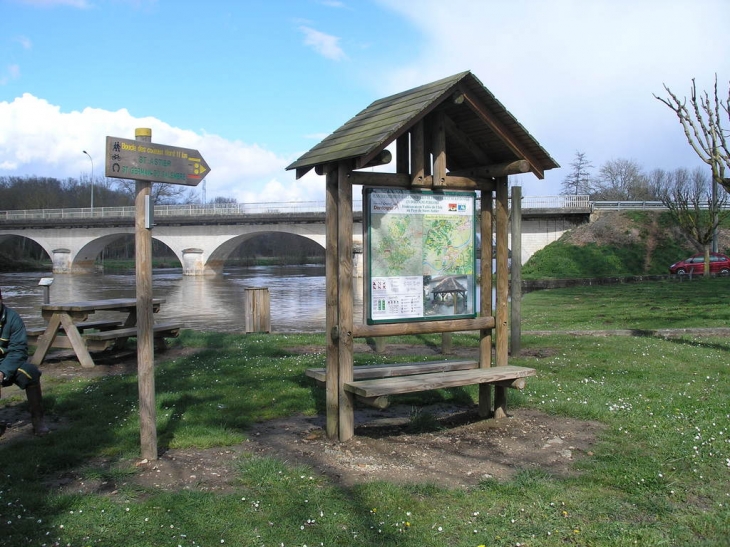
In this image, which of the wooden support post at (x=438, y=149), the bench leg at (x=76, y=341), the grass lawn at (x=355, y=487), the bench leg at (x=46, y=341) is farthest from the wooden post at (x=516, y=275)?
the bench leg at (x=46, y=341)

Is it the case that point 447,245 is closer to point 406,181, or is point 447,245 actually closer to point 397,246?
point 397,246

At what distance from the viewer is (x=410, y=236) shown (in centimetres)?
598

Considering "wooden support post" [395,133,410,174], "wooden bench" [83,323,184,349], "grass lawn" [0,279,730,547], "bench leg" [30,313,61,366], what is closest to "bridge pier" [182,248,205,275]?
"wooden bench" [83,323,184,349]

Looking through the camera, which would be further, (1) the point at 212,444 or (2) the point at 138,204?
(1) the point at 212,444

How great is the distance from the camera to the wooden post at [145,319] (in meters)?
5.03

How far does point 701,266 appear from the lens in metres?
31.9

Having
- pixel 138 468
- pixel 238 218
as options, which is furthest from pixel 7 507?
pixel 238 218

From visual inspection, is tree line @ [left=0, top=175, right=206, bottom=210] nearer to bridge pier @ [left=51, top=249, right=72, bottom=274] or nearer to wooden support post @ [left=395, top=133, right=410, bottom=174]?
bridge pier @ [left=51, top=249, right=72, bottom=274]

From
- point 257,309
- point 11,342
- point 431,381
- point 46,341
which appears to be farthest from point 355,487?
point 257,309

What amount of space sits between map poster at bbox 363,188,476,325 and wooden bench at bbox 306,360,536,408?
1.71 ft

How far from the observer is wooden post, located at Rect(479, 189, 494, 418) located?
6.43 metres

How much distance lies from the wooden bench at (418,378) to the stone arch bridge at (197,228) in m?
35.8

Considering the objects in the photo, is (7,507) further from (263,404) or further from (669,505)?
(669,505)

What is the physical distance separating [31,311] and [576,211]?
31.7 meters
